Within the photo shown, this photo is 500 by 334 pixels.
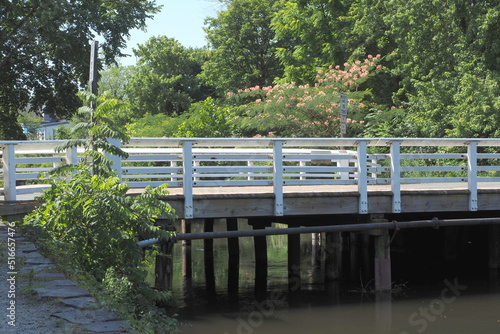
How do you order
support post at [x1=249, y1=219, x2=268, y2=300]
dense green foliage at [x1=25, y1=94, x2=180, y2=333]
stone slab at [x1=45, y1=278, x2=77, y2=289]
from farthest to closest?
1. support post at [x1=249, y1=219, x2=268, y2=300]
2. dense green foliage at [x1=25, y1=94, x2=180, y2=333]
3. stone slab at [x1=45, y1=278, x2=77, y2=289]

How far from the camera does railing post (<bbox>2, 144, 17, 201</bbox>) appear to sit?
10.6 m

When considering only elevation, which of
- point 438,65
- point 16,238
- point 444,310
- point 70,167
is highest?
point 438,65

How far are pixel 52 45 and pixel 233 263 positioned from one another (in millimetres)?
11065

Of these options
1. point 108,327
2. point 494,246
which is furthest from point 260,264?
point 108,327

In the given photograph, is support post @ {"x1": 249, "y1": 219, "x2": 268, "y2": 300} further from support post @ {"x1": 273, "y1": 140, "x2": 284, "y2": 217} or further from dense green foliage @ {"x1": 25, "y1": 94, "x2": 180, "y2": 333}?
dense green foliage @ {"x1": 25, "y1": 94, "x2": 180, "y2": 333}

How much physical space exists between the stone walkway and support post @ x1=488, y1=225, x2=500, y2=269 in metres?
11.4

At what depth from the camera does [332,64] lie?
95.4ft

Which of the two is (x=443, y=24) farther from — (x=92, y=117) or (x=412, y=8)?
(x=92, y=117)

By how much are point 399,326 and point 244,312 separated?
101 inches

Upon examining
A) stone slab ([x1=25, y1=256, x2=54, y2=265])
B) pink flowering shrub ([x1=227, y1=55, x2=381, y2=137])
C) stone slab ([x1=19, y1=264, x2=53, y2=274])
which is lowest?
stone slab ([x1=19, y1=264, x2=53, y2=274])

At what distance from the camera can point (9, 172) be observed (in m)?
10.7

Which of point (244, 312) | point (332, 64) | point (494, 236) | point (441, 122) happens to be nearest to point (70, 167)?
point (244, 312)

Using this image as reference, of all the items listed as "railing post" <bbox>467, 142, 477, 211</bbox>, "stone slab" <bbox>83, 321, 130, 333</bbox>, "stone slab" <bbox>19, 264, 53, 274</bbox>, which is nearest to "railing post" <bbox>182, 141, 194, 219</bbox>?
"stone slab" <bbox>19, 264, 53, 274</bbox>

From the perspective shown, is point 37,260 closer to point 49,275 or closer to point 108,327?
point 49,275
